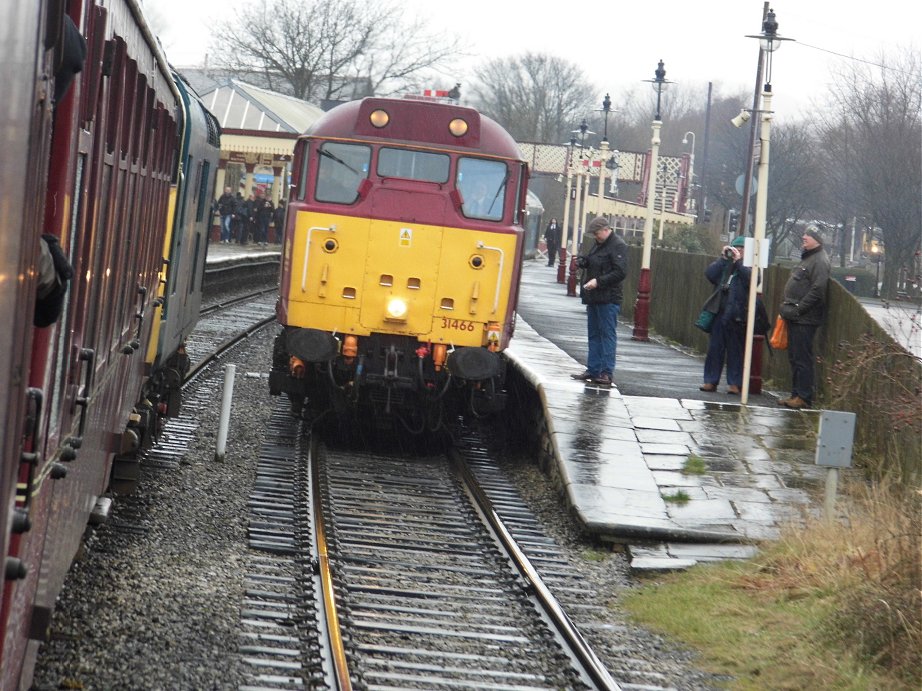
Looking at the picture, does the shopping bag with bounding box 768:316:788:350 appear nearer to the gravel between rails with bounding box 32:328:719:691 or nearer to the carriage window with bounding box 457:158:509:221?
the carriage window with bounding box 457:158:509:221

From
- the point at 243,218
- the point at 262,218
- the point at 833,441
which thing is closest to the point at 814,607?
the point at 833,441

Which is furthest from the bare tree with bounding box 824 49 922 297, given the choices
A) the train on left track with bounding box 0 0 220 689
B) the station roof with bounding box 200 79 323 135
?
the train on left track with bounding box 0 0 220 689

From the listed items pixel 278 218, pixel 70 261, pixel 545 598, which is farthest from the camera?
pixel 278 218

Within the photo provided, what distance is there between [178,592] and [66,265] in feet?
15.7

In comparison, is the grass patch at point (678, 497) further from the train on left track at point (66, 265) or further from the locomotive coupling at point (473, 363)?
the train on left track at point (66, 265)

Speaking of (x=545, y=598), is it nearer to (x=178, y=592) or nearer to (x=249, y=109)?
(x=178, y=592)

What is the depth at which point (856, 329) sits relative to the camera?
13219 mm

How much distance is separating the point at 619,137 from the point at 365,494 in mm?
95260

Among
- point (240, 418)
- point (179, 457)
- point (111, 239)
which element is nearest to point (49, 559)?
point (111, 239)

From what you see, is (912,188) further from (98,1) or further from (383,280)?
(98,1)

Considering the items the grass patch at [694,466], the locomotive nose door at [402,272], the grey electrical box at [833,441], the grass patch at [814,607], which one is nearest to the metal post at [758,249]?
the grass patch at [694,466]

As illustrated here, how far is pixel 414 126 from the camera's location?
12.7 meters

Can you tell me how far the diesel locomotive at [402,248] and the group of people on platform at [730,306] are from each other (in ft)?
6.30

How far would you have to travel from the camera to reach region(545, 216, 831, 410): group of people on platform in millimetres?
14148
